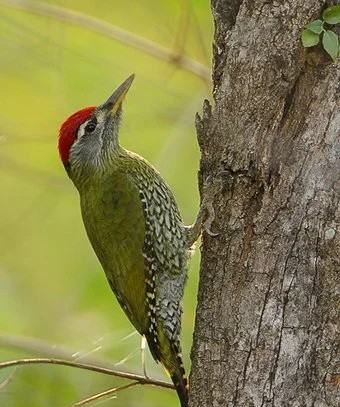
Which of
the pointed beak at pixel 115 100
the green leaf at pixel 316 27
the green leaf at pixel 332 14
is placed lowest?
the pointed beak at pixel 115 100

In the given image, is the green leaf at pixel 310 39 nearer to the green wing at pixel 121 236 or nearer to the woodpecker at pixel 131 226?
the woodpecker at pixel 131 226

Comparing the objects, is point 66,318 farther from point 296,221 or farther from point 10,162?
point 296,221

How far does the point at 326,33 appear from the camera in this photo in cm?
411

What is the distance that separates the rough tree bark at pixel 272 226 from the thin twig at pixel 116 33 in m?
1.98

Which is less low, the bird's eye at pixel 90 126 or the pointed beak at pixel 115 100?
the pointed beak at pixel 115 100

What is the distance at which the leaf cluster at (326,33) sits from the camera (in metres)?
4.10

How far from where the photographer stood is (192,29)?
684 centimetres

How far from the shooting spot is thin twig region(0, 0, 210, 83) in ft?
20.6

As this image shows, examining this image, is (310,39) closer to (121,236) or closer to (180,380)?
(180,380)

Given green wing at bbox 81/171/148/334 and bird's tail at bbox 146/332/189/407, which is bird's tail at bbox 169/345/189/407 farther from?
green wing at bbox 81/171/148/334

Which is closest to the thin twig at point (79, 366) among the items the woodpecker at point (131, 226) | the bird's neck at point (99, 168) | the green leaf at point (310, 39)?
the woodpecker at point (131, 226)

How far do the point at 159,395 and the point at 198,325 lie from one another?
97.3 inches

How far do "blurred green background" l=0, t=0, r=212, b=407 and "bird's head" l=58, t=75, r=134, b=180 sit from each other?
489 millimetres

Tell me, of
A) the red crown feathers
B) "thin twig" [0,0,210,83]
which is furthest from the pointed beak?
"thin twig" [0,0,210,83]
